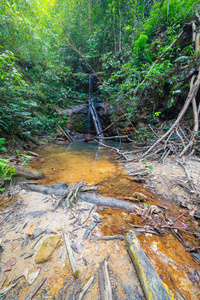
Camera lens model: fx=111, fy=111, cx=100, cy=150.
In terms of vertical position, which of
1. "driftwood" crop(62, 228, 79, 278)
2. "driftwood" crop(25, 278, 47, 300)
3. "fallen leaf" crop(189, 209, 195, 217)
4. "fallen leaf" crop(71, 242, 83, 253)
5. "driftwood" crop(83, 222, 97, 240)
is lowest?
"fallen leaf" crop(189, 209, 195, 217)

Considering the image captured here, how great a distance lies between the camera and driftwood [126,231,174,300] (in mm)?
818

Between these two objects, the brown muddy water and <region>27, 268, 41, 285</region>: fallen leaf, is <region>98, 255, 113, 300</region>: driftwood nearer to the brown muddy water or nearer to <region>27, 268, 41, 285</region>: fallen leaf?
the brown muddy water

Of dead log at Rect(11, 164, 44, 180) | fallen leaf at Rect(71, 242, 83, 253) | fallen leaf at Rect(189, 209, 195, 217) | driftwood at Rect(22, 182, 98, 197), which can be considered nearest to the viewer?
fallen leaf at Rect(71, 242, 83, 253)

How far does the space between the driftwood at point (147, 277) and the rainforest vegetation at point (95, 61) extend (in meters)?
3.94

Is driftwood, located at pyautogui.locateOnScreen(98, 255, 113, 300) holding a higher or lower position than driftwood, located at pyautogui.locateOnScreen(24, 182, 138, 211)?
higher

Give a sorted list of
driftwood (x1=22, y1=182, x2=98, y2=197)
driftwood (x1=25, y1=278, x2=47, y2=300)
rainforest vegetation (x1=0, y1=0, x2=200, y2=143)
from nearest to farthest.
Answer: driftwood (x1=25, y1=278, x2=47, y2=300), driftwood (x1=22, y1=182, x2=98, y2=197), rainforest vegetation (x1=0, y1=0, x2=200, y2=143)

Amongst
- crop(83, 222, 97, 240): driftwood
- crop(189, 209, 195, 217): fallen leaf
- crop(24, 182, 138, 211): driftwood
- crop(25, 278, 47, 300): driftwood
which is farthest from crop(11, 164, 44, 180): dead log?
crop(189, 209, 195, 217): fallen leaf

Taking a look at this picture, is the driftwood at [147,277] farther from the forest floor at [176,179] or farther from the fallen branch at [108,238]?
the forest floor at [176,179]

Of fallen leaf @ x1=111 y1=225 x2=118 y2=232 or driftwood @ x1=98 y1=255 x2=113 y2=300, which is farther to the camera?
fallen leaf @ x1=111 y1=225 x2=118 y2=232

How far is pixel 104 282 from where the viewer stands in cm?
92

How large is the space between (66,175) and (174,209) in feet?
8.15

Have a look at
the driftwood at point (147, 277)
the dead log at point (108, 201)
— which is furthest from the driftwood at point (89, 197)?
the driftwood at point (147, 277)

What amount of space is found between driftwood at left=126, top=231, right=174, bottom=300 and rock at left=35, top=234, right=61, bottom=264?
0.78 metres

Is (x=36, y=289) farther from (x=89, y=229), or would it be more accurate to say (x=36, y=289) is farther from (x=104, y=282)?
(x=89, y=229)
